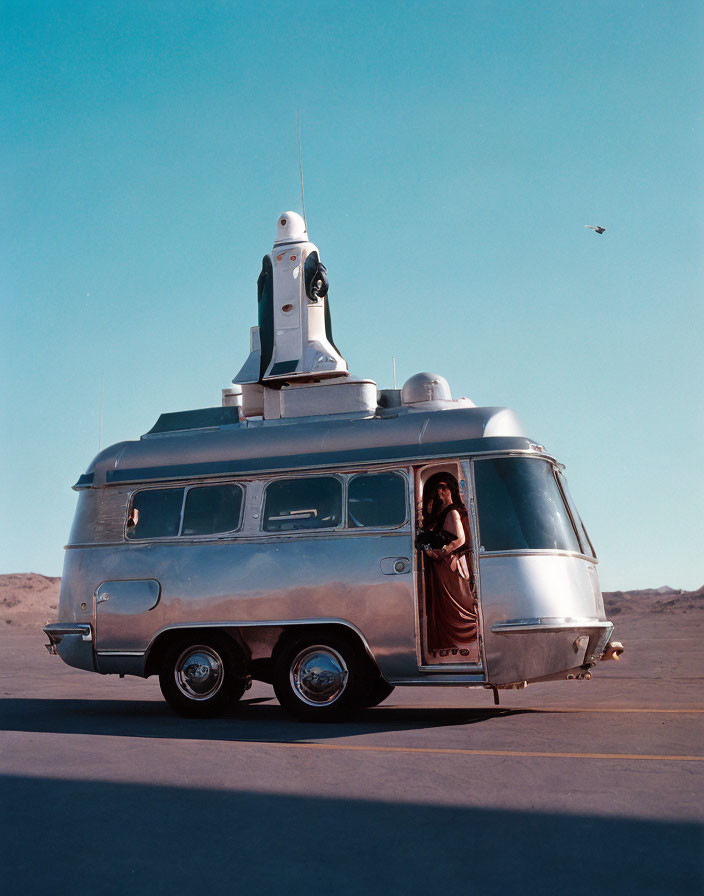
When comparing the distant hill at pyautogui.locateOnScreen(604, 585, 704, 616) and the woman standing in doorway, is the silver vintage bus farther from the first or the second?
the distant hill at pyautogui.locateOnScreen(604, 585, 704, 616)

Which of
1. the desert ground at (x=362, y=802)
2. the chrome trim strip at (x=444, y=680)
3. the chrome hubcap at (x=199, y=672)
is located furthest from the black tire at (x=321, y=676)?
the chrome hubcap at (x=199, y=672)

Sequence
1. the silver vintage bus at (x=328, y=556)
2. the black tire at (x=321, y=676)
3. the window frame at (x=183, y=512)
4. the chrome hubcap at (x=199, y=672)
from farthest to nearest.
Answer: the window frame at (x=183, y=512)
the chrome hubcap at (x=199, y=672)
the black tire at (x=321, y=676)
the silver vintage bus at (x=328, y=556)

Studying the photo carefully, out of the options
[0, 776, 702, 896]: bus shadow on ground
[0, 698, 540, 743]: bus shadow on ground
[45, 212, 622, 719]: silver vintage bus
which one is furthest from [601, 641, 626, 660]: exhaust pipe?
[0, 776, 702, 896]: bus shadow on ground

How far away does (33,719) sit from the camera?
10.0 metres

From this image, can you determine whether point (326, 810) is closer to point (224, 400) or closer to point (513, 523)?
point (513, 523)

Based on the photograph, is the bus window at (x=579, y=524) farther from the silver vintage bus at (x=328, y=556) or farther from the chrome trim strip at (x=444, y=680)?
the chrome trim strip at (x=444, y=680)

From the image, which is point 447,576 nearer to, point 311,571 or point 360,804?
point 311,571

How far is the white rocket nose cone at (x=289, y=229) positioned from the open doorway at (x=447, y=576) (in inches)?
167

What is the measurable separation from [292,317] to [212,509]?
3.22 metres

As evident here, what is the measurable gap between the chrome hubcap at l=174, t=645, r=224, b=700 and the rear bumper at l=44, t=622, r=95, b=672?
3.44 feet

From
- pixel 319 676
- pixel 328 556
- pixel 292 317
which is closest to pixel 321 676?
pixel 319 676

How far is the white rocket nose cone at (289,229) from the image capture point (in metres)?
12.8

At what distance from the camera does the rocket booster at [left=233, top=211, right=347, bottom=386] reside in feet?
38.4

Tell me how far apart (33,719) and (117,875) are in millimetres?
6328
